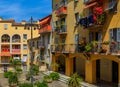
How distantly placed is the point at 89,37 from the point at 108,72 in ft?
16.9

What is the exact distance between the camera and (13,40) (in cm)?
8006

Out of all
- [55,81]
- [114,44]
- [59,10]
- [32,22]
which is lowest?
[55,81]

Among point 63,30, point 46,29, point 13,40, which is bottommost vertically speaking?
point 13,40

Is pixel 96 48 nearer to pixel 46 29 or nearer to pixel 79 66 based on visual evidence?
pixel 79 66

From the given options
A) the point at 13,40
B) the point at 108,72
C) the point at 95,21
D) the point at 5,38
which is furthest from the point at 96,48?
the point at 5,38

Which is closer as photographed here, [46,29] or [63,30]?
[63,30]

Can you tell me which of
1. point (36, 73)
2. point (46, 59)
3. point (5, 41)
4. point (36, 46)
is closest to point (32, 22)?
point (36, 73)

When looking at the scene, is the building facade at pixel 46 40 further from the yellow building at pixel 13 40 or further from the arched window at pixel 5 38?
the arched window at pixel 5 38

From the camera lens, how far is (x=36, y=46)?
67250 millimetres

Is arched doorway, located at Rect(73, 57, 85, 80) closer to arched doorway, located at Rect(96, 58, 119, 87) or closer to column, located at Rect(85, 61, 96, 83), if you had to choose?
arched doorway, located at Rect(96, 58, 119, 87)

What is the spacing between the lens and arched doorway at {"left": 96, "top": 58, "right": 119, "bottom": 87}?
38094 mm

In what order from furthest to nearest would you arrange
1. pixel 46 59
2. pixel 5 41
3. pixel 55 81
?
pixel 5 41 → pixel 46 59 → pixel 55 81

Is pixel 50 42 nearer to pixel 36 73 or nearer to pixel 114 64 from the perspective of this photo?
pixel 36 73

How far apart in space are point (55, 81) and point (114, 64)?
9471mm
